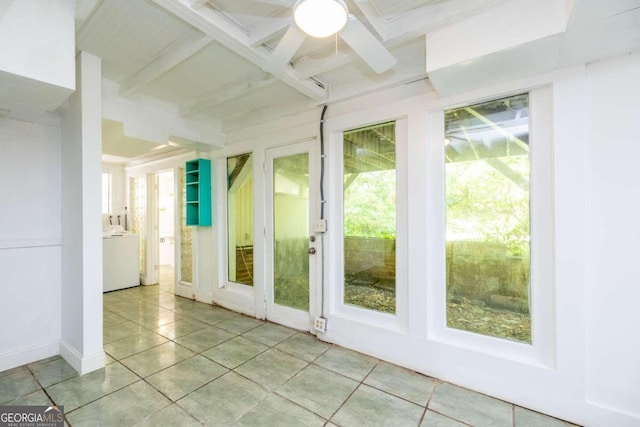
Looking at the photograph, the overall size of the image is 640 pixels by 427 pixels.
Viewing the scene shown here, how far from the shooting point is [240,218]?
3766mm

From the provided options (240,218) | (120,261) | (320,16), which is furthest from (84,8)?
(120,261)

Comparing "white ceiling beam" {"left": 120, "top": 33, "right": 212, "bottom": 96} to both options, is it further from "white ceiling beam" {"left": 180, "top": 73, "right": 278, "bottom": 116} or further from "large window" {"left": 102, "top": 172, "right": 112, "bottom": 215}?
"large window" {"left": 102, "top": 172, "right": 112, "bottom": 215}

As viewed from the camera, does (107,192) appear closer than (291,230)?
No

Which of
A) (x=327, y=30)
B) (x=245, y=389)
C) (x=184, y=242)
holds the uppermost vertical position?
(x=327, y=30)

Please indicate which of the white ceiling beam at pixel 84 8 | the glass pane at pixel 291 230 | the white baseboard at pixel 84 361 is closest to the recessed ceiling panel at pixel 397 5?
the glass pane at pixel 291 230

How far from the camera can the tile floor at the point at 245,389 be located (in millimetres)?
1709

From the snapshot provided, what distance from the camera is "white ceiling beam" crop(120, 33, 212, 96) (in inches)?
78.0

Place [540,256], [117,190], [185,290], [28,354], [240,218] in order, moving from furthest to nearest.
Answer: [117,190] → [185,290] → [240,218] → [28,354] → [540,256]

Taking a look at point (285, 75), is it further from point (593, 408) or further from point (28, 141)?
point (593, 408)

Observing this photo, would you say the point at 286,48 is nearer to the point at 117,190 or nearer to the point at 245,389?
the point at 245,389

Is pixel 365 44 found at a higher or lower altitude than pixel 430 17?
lower

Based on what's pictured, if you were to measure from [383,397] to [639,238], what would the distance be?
6.07 feet

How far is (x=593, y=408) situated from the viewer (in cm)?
163

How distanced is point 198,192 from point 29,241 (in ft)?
5.78
